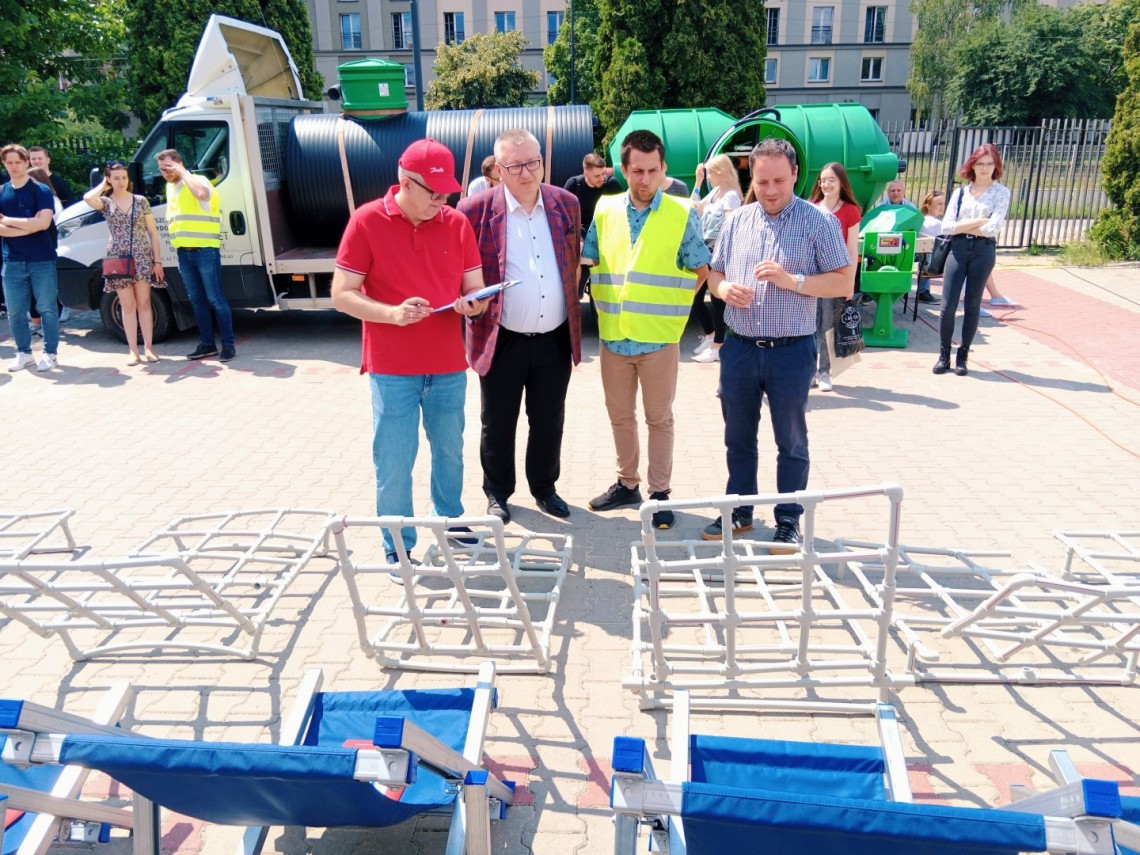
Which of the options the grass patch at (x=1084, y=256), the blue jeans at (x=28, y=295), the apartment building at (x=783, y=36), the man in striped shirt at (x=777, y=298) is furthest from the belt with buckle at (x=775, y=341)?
the apartment building at (x=783, y=36)

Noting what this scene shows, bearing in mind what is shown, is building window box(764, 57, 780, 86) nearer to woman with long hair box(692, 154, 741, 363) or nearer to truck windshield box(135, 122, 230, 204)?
woman with long hair box(692, 154, 741, 363)

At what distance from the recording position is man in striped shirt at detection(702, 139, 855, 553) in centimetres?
399

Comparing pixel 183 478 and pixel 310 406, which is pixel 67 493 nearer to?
pixel 183 478

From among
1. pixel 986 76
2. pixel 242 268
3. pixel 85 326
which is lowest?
pixel 85 326

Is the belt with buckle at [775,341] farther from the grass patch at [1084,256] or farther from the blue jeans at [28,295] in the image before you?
the grass patch at [1084,256]

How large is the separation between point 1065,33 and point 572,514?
39.3 m

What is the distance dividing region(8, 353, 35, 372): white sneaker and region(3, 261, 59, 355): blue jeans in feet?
0.15

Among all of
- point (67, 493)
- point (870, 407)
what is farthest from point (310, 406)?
point (870, 407)

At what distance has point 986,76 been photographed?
36.7m

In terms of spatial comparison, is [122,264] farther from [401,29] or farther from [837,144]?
[401,29]

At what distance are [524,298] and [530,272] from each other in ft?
0.43

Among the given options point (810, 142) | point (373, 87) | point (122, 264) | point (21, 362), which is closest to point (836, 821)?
point (122, 264)

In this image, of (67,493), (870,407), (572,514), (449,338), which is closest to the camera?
(449,338)

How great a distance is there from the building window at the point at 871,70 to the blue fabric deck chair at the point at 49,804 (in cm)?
4929
